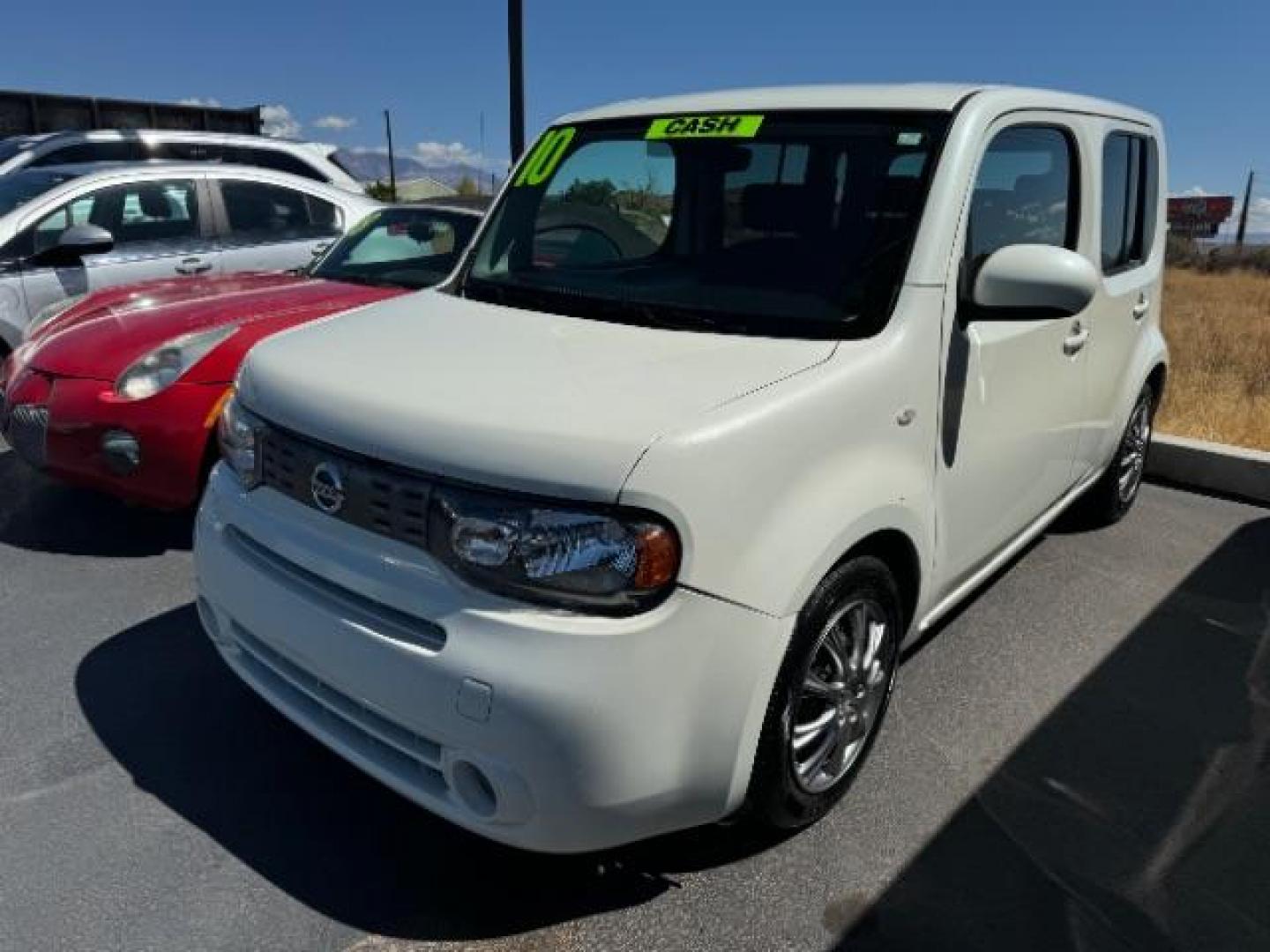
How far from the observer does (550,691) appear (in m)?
1.82

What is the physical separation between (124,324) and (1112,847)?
13.6 ft

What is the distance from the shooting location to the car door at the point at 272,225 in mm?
6434

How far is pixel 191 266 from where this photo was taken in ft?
20.2

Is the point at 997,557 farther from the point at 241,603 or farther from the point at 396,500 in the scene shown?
the point at 241,603

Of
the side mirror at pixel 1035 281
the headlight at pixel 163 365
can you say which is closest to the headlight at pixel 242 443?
the headlight at pixel 163 365

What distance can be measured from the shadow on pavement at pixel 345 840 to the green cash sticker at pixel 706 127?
2.01 metres

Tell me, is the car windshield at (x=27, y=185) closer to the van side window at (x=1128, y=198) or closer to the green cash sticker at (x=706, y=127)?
the green cash sticker at (x=706, y=127)

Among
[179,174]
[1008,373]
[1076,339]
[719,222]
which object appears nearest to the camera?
[1008,373]

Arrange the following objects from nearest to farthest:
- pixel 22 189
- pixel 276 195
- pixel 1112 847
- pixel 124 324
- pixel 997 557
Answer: pixel 1112 847 → pixel 997 557 → pixel 124 324 → pixel 22 189 → pixel 276 195

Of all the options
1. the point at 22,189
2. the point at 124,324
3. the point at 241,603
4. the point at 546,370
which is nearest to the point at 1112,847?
the point at 546,370

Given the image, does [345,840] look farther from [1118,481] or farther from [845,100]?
[1118,481]

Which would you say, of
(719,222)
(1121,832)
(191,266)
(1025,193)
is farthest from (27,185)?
(1121,832)

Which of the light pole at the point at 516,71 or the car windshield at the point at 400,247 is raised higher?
the light pole at the point at 516,71

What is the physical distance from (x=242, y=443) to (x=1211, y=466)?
16.4ft
